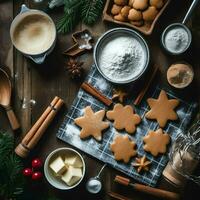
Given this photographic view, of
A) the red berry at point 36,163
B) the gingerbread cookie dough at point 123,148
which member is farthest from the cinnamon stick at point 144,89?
the red berry at point 36,163

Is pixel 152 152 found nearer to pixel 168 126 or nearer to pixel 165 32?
pixel 168 126

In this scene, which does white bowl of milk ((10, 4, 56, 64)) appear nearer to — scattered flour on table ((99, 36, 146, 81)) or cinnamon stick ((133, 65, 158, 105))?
scattered flour on table ((99, 36, 146, 81))

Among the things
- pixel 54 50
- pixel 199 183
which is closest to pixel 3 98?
pixel 54 50

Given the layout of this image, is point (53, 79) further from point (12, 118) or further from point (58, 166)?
point (58, 166)

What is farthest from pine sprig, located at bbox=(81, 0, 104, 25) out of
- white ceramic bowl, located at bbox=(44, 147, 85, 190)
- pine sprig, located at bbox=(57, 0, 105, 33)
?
white ceramic bowl, located at bbox=(44, 147, 85, 190)

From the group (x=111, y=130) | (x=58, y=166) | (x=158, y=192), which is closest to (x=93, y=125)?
(x=111, y=130)

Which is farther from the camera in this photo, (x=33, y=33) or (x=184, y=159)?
(x=33, y=33)

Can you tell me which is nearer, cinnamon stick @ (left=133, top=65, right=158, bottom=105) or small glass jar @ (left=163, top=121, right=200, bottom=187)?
small glass jar @ (left=163, top=121, right=200, bottom=187)
